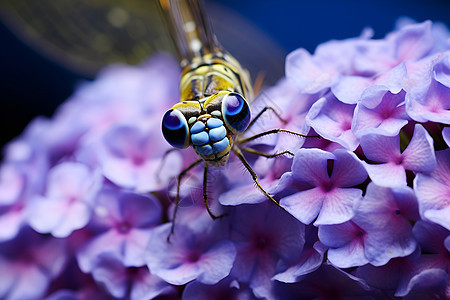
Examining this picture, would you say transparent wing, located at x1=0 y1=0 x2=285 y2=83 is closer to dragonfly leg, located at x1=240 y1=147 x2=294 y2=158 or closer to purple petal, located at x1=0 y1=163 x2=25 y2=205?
purple petal, located at x1=0 y1=163 x2=25 y2=205

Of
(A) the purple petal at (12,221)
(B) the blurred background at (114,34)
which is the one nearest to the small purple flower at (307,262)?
(A) the purple petal at (12,221)

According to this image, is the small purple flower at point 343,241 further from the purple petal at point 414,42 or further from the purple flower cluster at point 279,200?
the purple petal at point 414,42

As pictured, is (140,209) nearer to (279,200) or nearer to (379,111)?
(279,200)

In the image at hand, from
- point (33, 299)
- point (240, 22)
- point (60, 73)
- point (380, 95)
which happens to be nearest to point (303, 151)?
point (380, 95)

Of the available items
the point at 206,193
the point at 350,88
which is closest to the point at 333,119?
the point at 350,88

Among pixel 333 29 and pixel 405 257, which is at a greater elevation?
pixel 405 257

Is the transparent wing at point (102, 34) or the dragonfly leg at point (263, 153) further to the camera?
the transparent wing at point (102, 34)

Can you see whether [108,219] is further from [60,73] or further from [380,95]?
[60,73]
